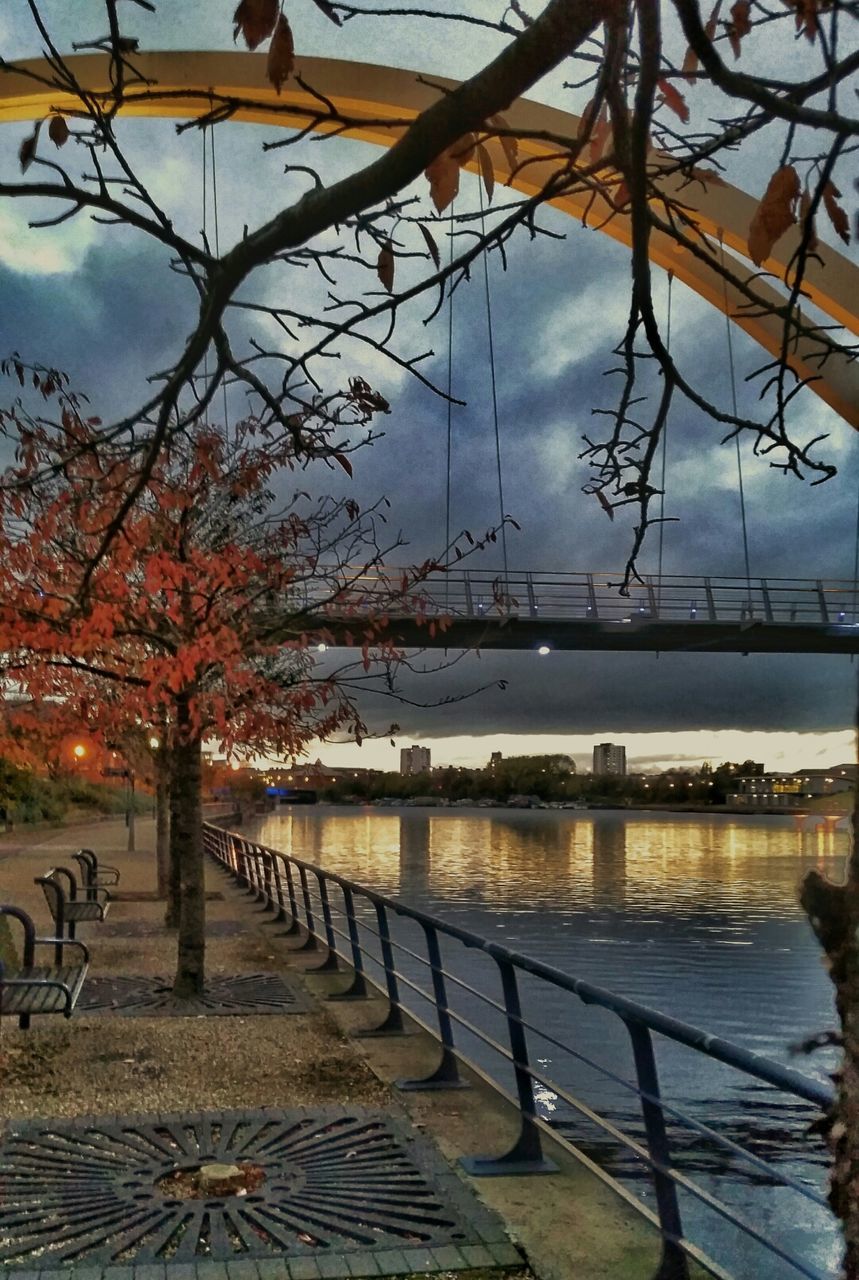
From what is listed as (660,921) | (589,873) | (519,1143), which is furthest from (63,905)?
(589,873)

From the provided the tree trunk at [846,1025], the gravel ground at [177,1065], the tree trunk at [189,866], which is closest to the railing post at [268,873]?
the gravel ground at [177,1065]

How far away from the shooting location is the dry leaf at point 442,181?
9.98 feet

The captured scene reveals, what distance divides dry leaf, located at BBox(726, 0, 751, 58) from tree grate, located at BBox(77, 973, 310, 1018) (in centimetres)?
854

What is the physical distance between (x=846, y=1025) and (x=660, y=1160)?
10.5 feet

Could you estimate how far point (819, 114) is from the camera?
2760mm

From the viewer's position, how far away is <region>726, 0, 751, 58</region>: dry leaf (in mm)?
2891

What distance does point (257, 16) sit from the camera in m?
2.38

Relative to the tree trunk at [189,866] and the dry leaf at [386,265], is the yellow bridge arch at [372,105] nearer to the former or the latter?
the tree trunk at [189,866]

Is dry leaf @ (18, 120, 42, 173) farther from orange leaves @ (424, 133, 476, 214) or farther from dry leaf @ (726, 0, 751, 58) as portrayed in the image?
dry leaf @ (726, 0, 751, 58)

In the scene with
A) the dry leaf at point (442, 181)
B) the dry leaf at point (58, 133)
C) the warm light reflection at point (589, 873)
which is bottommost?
the warm light reflection at point (589, 873)

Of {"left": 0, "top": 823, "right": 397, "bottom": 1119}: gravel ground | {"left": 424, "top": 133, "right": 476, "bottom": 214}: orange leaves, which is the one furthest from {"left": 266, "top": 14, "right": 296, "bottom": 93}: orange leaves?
{"left": 0, "top": 823, "right": 397, "bottom": 1119}: gravel ground

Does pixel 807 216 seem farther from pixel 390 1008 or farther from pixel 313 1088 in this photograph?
pixel 390 1008

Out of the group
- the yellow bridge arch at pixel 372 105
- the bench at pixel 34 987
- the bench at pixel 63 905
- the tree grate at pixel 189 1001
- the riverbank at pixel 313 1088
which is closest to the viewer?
the riverbank at pixel 313 1088

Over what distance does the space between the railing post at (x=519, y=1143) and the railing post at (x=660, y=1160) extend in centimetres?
145
